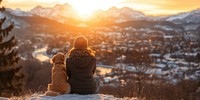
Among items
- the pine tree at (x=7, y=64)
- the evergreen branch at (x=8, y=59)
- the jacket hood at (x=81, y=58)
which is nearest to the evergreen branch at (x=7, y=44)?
the pine tree at (x=7, y=64)

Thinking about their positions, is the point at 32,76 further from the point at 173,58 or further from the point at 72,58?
the point at 173,58

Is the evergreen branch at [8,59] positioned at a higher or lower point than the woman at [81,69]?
lower

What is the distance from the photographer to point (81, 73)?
698cm

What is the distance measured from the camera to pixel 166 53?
14562 centimetres

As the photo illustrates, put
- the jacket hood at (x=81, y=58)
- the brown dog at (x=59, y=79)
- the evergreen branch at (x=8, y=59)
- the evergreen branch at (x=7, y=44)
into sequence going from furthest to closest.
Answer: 1. the evergreen branch at (x=7, y=44)
2. the evergreen branch at (x=8, y=59)
3. the jacket hood at (x=81, y=58)
4. the brown dog at (x=59, y=79)

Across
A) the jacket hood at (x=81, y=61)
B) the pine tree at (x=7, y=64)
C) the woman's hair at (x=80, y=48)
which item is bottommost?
the pine tree at (x=7, y=64)

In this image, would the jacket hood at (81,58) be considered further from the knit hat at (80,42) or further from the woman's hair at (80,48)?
the knit hat at (80,42)

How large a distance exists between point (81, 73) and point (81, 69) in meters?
0.08

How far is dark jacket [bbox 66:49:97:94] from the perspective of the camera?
6957 mm

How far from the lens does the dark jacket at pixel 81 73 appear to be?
6957 mm

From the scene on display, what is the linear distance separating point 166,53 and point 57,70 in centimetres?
14174

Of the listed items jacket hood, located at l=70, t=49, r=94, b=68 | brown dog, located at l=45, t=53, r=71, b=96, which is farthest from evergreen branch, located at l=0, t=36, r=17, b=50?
jacket hood, located at l=70, t=49, r=94, b=68

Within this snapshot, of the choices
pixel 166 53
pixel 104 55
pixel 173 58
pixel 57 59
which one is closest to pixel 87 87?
pixel 57 59

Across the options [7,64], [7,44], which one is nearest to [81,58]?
[7,44]
